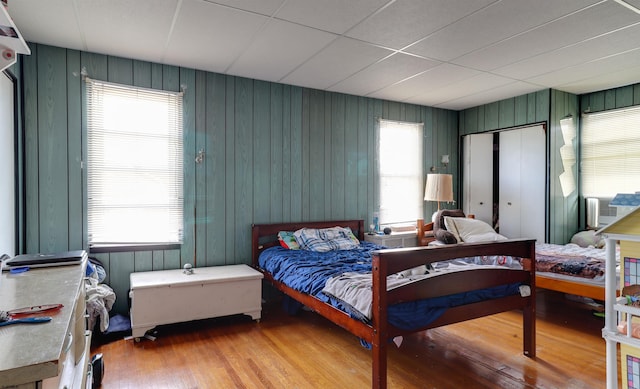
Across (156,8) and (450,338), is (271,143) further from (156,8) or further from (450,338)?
(450,338)

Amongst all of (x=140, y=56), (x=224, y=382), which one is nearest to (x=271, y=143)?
(x=140, y=56)

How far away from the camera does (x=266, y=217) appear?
4043 millimetres

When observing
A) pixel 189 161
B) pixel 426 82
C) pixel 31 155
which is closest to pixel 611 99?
pixel 426 82

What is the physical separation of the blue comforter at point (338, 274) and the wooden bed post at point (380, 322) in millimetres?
91

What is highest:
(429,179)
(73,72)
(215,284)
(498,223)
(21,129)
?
(73,72)

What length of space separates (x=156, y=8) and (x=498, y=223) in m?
4.80

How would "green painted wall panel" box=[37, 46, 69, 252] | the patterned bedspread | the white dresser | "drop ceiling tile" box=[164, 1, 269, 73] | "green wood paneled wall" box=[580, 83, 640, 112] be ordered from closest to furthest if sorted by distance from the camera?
1. the white dresser
2. "drop ceiling tile" box=[164, 1, 269, 73]
3. "green painted wall panel" box=[37, 46, 69, 252]
4. the patterned bedspread
5. "green wood paneled wall" box=[580, 83, 640, 112]

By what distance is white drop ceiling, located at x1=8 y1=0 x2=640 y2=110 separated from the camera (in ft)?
7.95

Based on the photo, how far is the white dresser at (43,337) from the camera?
2.66ft

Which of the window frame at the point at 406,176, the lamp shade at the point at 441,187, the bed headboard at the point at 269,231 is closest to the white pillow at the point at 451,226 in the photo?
the lamp shade at the point at 441,187

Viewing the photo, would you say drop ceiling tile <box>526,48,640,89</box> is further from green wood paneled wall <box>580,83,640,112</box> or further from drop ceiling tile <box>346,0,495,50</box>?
drop ceiling tile <box>346,0,495,50</box>

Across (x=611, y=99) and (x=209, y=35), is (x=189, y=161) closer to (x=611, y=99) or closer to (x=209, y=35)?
(x=209, y=35)

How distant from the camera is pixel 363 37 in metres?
2.88

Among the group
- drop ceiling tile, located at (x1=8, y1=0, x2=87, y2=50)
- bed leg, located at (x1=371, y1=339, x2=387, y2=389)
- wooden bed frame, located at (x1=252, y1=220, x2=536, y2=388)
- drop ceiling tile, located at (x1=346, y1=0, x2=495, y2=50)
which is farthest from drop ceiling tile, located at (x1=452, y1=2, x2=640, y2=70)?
drop ceiling tile, located at (x1=8, y1=0, x2=87, y2=50)
